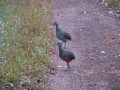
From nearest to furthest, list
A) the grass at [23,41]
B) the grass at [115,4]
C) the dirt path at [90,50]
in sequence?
the grass at [23,41] → the dirt path at [90,50] → the grass at [115,4]

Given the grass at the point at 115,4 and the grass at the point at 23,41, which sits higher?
the grass at the point at 115,4

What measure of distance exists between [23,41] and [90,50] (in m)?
1.87

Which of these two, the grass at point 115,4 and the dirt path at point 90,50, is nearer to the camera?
the dirt path at point 90,50

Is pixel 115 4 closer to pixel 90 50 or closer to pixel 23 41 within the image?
pixel 90 50

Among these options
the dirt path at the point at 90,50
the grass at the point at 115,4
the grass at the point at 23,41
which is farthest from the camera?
the grass at the point at 115,4

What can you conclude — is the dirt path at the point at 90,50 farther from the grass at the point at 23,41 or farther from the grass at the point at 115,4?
the grass at the point at 23,41

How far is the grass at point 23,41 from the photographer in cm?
771

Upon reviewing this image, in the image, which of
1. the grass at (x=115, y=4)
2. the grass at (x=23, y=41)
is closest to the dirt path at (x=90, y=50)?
the grass at (x=115, y=4)

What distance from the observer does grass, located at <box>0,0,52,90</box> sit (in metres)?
7.71

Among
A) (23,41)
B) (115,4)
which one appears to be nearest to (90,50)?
(23,41)

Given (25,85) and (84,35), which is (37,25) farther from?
(25,85)

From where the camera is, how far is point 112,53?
1001cm

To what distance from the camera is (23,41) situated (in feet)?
30.7

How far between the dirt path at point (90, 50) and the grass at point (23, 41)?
46 cm
